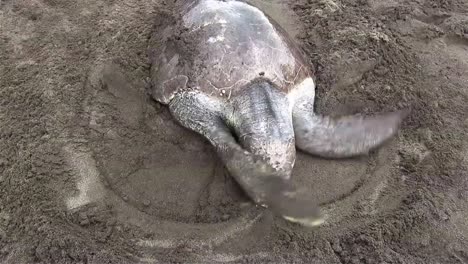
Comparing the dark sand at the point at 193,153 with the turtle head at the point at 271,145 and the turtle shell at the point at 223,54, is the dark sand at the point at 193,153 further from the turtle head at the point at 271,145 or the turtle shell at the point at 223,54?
the turtle shell at the point at 223,54

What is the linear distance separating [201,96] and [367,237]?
1706 mm

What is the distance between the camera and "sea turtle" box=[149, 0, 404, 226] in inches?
130

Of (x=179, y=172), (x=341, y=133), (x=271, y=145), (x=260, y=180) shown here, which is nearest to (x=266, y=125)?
(x=271, y=145)

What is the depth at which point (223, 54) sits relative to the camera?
12.5 ft

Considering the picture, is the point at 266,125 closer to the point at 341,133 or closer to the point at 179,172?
the point at 341,133

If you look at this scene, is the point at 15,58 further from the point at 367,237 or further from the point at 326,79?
the point at 367,237

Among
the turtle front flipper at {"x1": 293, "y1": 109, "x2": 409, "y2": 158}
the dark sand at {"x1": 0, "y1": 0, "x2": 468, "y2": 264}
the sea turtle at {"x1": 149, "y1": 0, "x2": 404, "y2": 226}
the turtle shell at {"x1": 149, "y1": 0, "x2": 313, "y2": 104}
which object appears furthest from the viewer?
the turtle shell at {"x1": 149, "y1": 0, "x2": 313, "y2": 104}

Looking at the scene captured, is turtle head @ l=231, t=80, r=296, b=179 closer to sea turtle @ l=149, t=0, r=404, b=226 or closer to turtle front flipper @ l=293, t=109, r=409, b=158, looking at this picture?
sea turtle @ l=149, t=0, r=404, b=226

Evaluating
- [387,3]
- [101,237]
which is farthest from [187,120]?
[387,3]

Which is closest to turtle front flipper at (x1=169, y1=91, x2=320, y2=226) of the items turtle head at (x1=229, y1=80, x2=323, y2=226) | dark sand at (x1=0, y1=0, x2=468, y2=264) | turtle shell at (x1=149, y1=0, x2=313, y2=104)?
turtle head at (x1=229, y1=80, x2=323, y2=226)

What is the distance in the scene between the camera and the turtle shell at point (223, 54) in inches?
148

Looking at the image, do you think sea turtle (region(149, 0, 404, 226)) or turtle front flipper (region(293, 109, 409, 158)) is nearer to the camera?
sea turtle (region(149, 0, 404, 226))

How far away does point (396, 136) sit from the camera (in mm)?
3756

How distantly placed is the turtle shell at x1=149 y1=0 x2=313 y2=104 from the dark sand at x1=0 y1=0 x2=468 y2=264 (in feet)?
0.95
